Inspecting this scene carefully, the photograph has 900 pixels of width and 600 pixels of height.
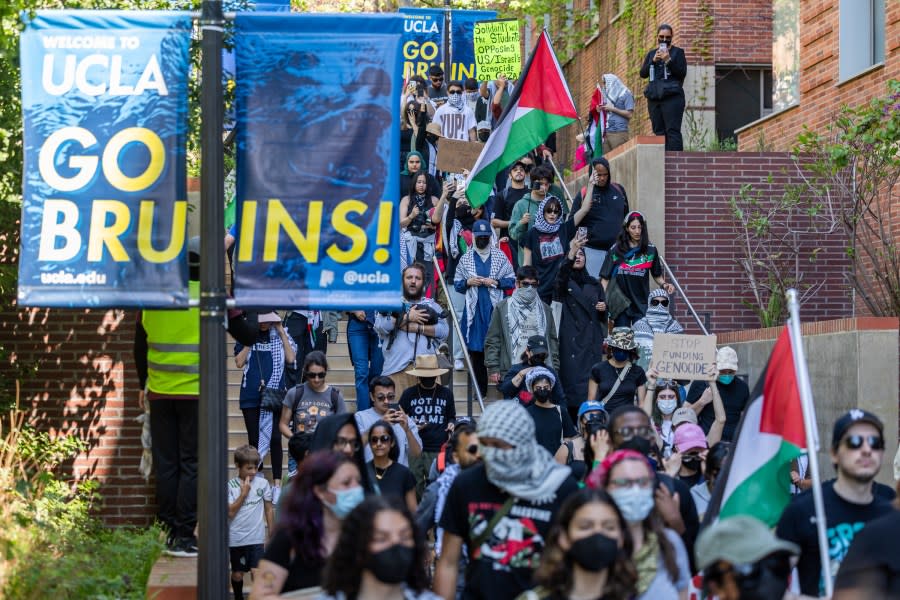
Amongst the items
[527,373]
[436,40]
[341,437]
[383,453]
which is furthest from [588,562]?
[436,40]

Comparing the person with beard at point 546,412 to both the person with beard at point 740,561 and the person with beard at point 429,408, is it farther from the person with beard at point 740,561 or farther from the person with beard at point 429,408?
the person with beard at point 740,561

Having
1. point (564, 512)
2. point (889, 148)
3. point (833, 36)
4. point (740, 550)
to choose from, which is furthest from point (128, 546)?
point (833, 36)

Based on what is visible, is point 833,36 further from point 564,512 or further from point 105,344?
point 564,512

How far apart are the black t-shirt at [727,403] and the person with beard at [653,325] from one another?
131cm

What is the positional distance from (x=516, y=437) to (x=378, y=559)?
1128mm

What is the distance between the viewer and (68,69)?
723 centimetres

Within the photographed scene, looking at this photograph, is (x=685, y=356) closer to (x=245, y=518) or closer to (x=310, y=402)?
(x=310, y=402)

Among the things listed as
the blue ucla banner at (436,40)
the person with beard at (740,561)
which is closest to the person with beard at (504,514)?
the person with beard at (740,561)

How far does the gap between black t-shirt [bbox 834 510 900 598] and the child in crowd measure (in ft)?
20.9

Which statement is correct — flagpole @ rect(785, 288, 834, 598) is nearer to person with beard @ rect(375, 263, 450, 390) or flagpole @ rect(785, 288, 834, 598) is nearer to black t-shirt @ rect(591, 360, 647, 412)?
black t-shirt @ rect(591, 360, 647, 412)

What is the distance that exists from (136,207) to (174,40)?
0.86 m

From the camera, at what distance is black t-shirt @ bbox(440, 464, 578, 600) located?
6281mm

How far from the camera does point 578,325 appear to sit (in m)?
14.9

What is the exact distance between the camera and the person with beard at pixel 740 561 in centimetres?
492
